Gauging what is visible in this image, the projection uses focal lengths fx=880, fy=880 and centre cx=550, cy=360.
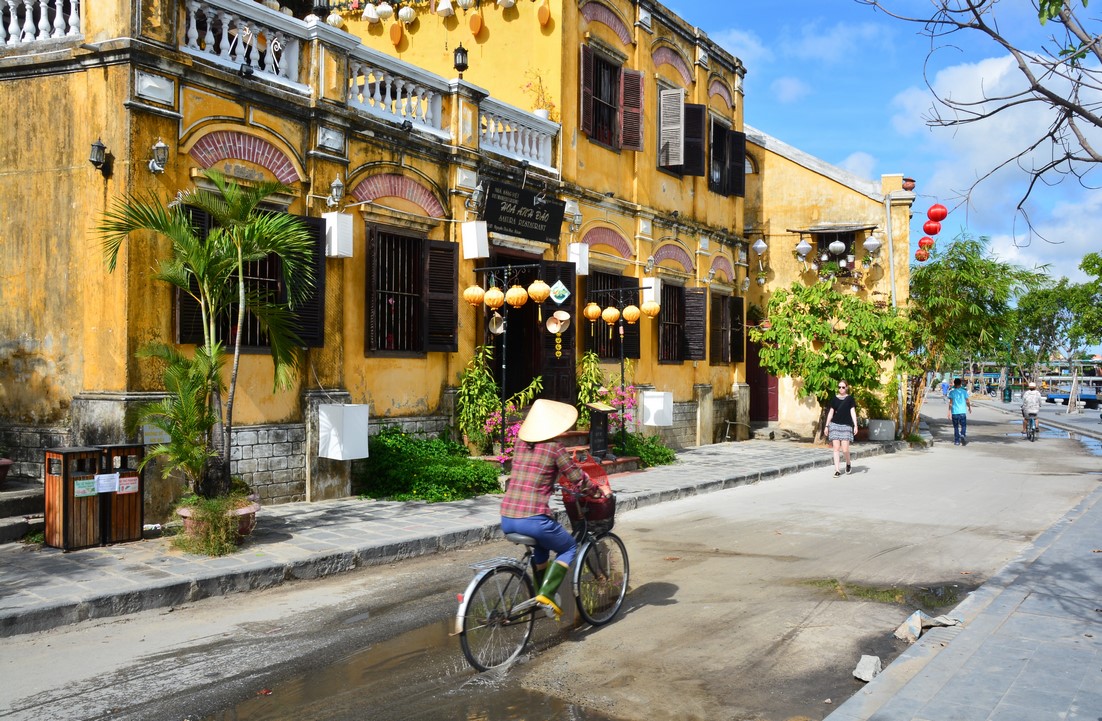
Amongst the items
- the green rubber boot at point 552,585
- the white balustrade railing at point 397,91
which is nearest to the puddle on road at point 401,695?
the green rubber boot at point 552,585

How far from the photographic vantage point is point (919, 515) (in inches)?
464

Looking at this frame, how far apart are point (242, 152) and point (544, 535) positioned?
23.1ft

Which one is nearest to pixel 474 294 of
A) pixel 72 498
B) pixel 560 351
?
pixel 560 351

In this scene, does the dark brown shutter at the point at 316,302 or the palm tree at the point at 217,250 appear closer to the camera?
the palm tree at the point at 217,250

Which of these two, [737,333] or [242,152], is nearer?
[242,152]

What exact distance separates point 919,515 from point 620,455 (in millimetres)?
5689

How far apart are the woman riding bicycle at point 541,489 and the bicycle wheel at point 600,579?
401mm

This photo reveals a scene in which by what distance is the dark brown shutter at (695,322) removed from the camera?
66.3 feet

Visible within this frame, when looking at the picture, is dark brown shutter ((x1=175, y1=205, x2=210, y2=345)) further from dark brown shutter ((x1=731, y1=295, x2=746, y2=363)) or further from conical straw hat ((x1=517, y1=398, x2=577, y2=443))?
dark brown shutter ((x1=731, y1=295, x2=746, y2=363))

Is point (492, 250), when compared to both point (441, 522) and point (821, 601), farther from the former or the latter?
point (821, 601)

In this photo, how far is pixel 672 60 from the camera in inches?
786

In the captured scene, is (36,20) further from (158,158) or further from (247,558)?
(247,558)

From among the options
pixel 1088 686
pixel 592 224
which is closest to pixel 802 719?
pixel 1088 686

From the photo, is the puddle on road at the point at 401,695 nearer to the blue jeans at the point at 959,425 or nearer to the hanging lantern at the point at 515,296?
the hanging lantern at the point at 515,296
